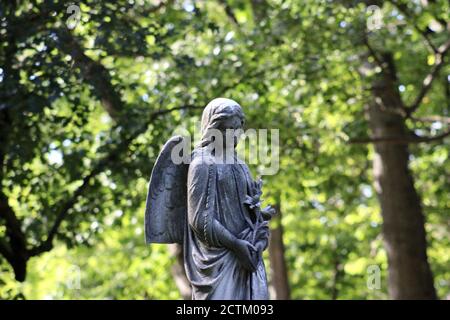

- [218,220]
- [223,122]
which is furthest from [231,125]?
[218,220]

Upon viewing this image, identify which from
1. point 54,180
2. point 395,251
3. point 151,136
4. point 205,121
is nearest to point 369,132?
point 395,251

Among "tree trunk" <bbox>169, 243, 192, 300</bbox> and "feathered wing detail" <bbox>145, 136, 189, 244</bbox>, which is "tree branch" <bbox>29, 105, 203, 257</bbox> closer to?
"tree trunk" <bbox>169, 243, 192, 300</bbox>

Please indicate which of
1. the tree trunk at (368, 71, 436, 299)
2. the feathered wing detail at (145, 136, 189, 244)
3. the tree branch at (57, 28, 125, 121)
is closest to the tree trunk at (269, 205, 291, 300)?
the tree trunk at (368, 71, 436, 299)

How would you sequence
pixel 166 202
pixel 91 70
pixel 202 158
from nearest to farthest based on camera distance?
1. pixel 202 158
2. pixel 166 202
3. pixel 91 70

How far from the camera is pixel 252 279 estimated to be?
338 inches

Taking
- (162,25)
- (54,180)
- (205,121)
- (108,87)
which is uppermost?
(162,25)

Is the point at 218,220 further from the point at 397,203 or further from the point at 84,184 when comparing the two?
the point at 397,203

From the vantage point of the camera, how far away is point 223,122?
8.73 metres

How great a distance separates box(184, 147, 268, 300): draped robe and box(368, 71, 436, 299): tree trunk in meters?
10.5

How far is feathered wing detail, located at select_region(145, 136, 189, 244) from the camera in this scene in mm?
8992

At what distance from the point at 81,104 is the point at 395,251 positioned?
6769 millimetres

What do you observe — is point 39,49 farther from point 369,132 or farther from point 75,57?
point 369,132

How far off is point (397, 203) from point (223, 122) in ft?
36.5

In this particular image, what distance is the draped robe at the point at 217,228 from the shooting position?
8.52 meters
